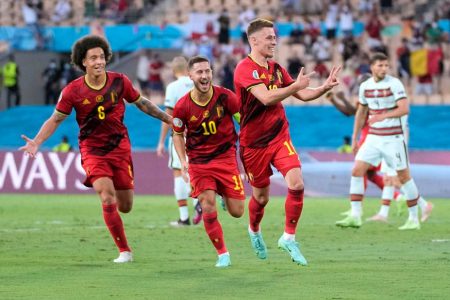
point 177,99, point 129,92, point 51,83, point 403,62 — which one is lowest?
point 51,83

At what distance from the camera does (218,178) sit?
1230cm

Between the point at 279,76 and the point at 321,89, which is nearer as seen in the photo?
the point at 321,89

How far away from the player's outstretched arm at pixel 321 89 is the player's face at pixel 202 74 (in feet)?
2.94

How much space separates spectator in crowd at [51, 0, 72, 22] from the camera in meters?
45.0

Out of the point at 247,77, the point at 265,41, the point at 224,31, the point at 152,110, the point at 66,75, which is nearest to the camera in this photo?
the point at 247,77

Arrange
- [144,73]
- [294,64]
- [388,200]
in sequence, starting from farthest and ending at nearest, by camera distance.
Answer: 1. [144,73]
2. [294,64]
3. [388,200]

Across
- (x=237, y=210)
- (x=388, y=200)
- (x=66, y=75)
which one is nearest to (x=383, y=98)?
(x=388, y=200)

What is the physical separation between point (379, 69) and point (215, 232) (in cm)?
578

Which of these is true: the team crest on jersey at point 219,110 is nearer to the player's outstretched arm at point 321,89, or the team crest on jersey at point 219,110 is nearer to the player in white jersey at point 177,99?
the player's outstretched arm at point 321,89

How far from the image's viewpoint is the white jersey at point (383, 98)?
16906 mm

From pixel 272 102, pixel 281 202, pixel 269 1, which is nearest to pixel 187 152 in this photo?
pixel 272 102

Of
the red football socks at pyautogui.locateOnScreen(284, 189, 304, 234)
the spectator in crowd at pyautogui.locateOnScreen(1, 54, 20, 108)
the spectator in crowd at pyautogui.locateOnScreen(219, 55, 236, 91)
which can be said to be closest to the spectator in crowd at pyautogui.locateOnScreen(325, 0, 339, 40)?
the spectator in crowd at pyautogui.locateOnScreen(219, 55, 236, 91)

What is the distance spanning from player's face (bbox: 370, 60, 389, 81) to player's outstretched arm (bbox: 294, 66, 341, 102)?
5.05 m

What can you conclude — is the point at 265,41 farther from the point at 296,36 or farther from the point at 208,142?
the point at 296,36
